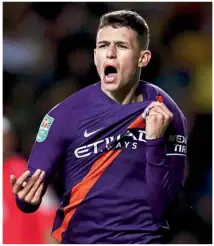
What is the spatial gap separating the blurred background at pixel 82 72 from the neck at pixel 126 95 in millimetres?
245

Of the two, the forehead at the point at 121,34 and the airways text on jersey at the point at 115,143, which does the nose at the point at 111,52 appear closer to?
the forehead at the point at 121,34

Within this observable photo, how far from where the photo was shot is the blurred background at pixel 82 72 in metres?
2.72

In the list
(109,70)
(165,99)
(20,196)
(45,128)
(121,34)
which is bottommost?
(20,196)

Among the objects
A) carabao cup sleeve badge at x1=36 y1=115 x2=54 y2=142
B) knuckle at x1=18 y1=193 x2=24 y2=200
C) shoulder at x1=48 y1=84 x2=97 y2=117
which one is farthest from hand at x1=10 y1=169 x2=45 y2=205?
shoulder at x1=48 y1=84 x2=97 y2=117

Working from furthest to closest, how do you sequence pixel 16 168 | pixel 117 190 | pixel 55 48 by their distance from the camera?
pixel 55 48, pixel 16 168, pixel 117 190

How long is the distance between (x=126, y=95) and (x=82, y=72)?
0.42m

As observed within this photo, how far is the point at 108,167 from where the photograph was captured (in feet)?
7.68

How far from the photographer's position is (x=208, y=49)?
118 inches

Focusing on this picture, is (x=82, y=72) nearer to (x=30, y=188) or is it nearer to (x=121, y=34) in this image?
(x=121, y=34)

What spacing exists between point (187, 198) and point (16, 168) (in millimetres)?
732

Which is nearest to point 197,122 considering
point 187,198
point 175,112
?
point 187,198

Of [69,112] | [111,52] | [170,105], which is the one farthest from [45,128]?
[170,105]

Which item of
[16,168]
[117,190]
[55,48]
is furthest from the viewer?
[55,48]

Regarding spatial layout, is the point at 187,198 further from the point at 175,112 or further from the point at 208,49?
the point at 208,49
